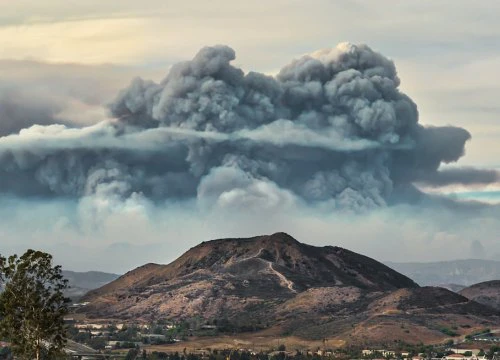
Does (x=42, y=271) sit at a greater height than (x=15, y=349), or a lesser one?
greater

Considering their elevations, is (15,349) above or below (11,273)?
below
